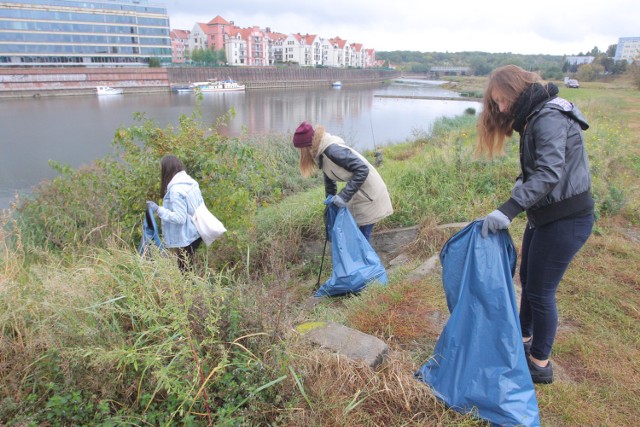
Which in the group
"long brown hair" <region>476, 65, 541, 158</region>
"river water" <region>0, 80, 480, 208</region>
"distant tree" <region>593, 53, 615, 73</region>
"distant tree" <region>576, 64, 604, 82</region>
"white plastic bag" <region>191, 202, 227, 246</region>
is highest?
"distant tree" <region>593, 53, 615, 73</region>

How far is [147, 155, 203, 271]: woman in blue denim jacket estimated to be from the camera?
352cm

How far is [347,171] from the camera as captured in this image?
12.0ft

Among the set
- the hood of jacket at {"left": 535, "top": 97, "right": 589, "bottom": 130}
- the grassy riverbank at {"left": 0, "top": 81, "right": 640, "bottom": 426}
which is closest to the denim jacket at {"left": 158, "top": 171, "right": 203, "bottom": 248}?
the grassy riverbank at {"left": 0, "top": 81, "right": 640, "bottom": 426}

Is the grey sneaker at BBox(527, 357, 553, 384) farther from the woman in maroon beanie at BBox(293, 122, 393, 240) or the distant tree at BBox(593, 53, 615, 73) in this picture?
the distant tree at BBox(593, 53, 615, 73)

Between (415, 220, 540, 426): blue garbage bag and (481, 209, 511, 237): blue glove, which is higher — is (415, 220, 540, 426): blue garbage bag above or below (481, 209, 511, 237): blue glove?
below

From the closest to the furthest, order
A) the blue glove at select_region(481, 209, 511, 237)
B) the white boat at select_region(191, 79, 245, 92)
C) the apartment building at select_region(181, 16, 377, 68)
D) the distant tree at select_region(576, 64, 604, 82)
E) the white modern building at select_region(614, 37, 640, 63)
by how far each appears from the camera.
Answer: the blue glove at select_region(481, 209, 511, 237)
the distant tree at select_region(576, 64, 604, 82)
the white boat at select_region(191, 79, 245, 92)
the apartment building at select_region(181, 16, 377, 68)
the white modern building at select_region(614, 37, 640, 63)

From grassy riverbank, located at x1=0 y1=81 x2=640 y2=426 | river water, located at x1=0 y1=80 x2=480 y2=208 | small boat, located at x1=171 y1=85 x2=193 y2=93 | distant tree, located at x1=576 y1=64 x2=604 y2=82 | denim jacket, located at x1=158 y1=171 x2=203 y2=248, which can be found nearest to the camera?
grassy riverbank, located at x1=0 y1=81 x2=640 y2=426

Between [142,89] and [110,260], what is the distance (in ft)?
167

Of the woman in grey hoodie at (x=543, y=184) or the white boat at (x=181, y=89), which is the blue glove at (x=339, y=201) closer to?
the woman in grey hoodie at (x=543, y=184)

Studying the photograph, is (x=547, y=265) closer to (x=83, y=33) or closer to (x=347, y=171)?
(x=347, y=171)

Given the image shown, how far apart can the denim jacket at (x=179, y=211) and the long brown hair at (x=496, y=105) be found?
231 centimetres

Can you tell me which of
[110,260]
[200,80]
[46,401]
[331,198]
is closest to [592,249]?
[331,198]

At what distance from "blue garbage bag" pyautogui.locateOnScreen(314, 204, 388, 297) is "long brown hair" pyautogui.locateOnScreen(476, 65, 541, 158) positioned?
1505 millimetres

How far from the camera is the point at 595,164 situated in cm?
582
